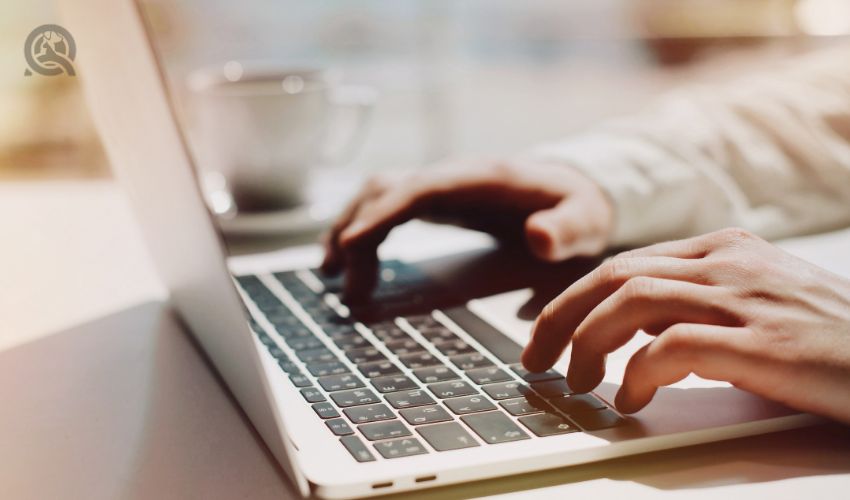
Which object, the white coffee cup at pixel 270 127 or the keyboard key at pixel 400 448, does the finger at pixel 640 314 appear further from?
the white coffee cup at pixel 270 127

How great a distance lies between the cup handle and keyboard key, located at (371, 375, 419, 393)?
0.45 m

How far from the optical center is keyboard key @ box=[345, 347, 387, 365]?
0.42 metres

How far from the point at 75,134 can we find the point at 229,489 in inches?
35.3

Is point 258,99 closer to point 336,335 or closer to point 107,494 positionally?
point 336,335

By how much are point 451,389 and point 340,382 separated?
0.18ft

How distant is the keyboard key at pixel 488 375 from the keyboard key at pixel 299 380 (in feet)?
0.25

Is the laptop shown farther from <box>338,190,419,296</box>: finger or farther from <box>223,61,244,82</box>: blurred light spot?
<box>223,61,244,82</box>: blurred light spot

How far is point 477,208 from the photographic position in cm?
61

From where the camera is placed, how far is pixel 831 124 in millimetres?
667

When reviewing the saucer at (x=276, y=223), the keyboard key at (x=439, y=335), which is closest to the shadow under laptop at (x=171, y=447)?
the keyboard key at (x=439, y=335)

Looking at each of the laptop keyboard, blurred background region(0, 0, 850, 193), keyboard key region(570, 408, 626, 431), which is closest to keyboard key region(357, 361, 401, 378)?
the laptop keyboard

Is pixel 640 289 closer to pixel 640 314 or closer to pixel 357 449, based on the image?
pixel 640 314

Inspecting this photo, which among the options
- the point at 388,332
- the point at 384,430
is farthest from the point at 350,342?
the point at 384,430

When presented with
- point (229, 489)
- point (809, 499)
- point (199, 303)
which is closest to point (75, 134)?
point (199, 303)
